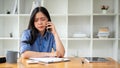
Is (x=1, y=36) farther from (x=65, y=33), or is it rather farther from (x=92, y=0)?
(x=92, y=0)

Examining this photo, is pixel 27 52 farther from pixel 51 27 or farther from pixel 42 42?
pixel 51 27

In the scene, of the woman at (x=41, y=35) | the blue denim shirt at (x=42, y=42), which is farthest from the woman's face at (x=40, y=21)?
the blue denim shirt at (x=42, y=42)

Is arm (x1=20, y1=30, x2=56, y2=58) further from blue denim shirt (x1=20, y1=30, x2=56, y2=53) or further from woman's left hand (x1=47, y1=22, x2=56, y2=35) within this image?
woman's left hand (x1=47, y1=22, x2=56, y2=35)

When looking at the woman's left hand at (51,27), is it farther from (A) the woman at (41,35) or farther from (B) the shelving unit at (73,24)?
(B) the shelving unit at (73,24)

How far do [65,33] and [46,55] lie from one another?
1.80 metres

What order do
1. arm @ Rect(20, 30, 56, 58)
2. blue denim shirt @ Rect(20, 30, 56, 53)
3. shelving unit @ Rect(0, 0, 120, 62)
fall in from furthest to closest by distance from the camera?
1. shelving unit @ Rect(0, 0, 120, 62)
2. blue denim shirt @ Rect(20, 30, 56, 53)
3. arm @ Rect(20, 30, 56, 58)

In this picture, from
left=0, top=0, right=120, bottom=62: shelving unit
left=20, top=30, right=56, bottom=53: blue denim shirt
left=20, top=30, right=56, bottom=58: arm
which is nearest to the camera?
left=20, top=30, right=56, bottom=58: arm

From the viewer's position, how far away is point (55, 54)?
2.10m

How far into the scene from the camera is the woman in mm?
2338

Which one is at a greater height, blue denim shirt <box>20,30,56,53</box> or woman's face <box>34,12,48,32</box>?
woman's face <box>34,12,48,32</box>

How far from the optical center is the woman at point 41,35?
2.34 m

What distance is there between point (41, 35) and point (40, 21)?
0.59 ft

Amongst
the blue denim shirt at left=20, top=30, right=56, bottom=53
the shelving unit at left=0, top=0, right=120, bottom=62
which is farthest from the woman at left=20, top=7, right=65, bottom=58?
the shelving unit at left=0, top=0, right=120, bottom=62

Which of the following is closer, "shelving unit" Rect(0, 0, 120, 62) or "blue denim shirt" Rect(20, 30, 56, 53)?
"blue denim shirt" Rect(20, 30, 56, 53)
